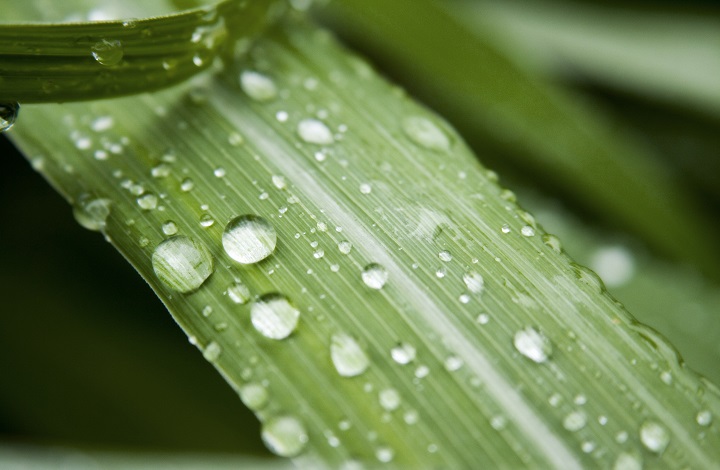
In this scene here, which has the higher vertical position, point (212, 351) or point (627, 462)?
point (627, 462)

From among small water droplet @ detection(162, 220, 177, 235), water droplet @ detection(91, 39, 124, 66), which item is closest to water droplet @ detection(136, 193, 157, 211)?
small water droplet @ detection(162, 220, 177, 235)

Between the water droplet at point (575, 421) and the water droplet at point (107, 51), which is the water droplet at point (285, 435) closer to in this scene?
the water droplet at point (575, 421)

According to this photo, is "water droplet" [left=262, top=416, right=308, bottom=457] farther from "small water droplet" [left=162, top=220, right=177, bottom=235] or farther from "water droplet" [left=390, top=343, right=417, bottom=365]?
"small water droplet" [left=162, top=220, right=177, bottom=235]

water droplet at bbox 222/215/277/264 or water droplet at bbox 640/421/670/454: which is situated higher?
water droplet at bbox 640/421/670/454

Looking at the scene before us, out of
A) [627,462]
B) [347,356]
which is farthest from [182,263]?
[627,462]

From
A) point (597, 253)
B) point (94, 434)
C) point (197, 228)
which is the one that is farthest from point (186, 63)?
point (597, 253)

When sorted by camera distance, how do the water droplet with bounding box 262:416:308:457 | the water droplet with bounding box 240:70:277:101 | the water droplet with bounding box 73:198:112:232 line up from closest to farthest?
the water droplet with bounding box 262:416:308:457, the water droplet with bounding box 73:198:112:232, the water droplet with bounding box 240:70:277:101

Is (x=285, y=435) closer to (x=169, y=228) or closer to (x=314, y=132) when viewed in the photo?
(x=169, y=228)
